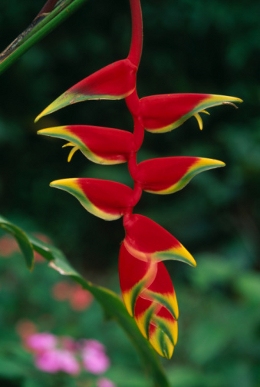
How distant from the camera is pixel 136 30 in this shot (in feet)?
1.49

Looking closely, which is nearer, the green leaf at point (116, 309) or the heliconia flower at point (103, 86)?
the heliconia flower at point (103, 86)

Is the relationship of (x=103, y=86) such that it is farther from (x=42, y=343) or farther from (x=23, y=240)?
(x=42, y=343)

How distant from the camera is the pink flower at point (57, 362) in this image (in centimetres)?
120

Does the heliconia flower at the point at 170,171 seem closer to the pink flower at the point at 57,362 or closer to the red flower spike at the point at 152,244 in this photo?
the red flower spike at the point at 152,244

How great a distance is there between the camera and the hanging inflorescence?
448 millimetres

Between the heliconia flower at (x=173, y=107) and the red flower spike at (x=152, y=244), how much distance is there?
6 cm

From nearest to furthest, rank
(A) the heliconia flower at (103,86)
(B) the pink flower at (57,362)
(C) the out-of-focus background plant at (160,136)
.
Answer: (A) the heliconia flower at (103,86) < (B) the pink flower at (57,362) < (C) the out-of-focus background plant at (160,136)

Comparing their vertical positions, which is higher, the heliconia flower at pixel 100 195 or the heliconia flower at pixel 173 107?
the heliconia flower at pixel 173 107

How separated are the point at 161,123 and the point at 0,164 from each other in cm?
253

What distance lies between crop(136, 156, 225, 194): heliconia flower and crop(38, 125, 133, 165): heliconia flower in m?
0.02

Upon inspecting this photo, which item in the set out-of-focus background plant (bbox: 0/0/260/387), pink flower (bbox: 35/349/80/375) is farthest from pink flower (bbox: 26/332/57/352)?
out-of-focus background plant (bbox: 0/0/260/387)

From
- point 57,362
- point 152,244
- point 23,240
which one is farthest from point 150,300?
point 57,362

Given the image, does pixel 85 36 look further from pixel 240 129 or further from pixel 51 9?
pixel 51 9

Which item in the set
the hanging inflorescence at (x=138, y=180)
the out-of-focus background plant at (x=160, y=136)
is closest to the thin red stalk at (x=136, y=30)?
the hanging inflorescence at (x=138, y=180)
